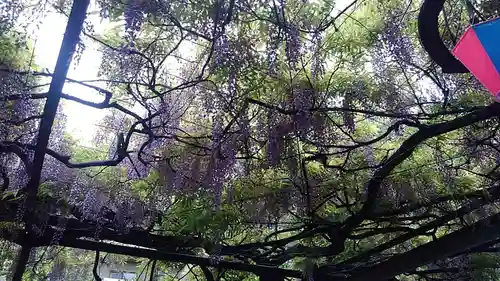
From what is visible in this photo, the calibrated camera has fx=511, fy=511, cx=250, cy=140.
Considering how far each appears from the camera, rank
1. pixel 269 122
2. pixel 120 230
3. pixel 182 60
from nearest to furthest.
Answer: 1. pixel 182 60
2. pixel 269 122
3. pixel 120 230

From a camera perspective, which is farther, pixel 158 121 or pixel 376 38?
pixel 158 121

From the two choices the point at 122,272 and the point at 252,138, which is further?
the point at 122,272

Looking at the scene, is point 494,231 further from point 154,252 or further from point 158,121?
point 154,252

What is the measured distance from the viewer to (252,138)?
2369mm

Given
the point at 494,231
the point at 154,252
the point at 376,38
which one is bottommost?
the point at 494,231

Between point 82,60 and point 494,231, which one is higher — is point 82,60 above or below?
above

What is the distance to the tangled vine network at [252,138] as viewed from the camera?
187 centimetres

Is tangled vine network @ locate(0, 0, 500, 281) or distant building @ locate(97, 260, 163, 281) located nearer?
tangled vine network @ locate(0, 0, 500, 281)

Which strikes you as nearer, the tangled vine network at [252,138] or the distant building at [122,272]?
the tangled vine network at [252,138]

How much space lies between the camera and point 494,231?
7.79 ft

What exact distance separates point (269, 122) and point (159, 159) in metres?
0.64

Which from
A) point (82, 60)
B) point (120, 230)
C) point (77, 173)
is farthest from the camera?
point (120, 230)

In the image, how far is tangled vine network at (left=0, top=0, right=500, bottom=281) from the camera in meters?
1.87

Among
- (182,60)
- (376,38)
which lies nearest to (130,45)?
(182,60)
